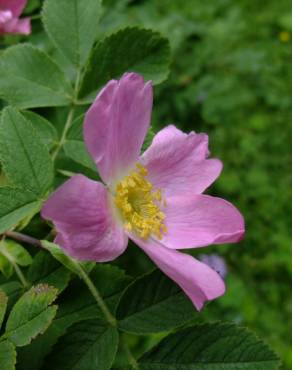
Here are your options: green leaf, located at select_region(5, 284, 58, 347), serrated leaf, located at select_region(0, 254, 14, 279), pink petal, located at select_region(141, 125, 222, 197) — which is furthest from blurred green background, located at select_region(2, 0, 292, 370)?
green leaf, located at select_region(5, 284, 58, 347)

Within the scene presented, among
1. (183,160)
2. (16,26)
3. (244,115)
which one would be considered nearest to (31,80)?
(16,26)

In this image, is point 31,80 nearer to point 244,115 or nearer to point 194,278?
point 194,278

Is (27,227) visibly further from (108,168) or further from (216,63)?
(216,63)

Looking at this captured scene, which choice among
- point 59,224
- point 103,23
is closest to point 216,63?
point 103,23

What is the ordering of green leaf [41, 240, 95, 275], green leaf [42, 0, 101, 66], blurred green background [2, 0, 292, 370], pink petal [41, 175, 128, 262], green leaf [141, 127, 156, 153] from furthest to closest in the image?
blurred green background [2, 0, 292, 370] < green leaf [42, 0, 101, 66] < green leaf [141, 127, 156, 153] < green leaf [41, 240, 95, 275] < pink petal [41, 175, 128, 262]

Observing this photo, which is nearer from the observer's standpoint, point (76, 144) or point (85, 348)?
point (85, 348)

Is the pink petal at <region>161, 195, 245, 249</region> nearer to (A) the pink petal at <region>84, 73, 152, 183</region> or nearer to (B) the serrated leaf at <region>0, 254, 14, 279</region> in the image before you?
(A) the pink petal at <region>84, 73, 152, 183</region>
